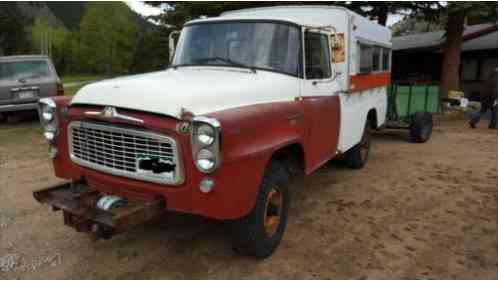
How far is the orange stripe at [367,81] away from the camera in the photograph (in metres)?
5.67

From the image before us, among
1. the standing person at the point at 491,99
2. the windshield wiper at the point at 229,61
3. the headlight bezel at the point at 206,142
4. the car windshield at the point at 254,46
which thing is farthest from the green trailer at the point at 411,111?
the headlight bezel at the point at 206,142

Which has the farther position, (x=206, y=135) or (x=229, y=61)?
(x=229, y=61)

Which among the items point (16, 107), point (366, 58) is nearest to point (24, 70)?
point (16, 107)

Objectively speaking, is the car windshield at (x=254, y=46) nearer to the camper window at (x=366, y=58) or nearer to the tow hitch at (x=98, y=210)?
the tow hitch at (x=98, y=210)

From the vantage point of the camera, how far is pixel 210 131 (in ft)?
9.39

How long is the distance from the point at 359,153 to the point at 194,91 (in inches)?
168

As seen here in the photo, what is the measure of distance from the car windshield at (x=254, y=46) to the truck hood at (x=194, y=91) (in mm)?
121

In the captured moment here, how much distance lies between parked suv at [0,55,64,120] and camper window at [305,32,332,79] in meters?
8.58

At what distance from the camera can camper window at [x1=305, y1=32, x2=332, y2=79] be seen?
4512 mm

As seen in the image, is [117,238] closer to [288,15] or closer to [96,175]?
[96,175]

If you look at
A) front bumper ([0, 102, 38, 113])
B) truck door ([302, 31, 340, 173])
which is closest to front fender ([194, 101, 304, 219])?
truck door ([302, 31, 340, 173])

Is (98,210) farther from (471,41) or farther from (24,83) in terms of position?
(471,41)

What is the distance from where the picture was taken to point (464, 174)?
6629 millimetres

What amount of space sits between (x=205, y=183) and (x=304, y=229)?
1878mm
